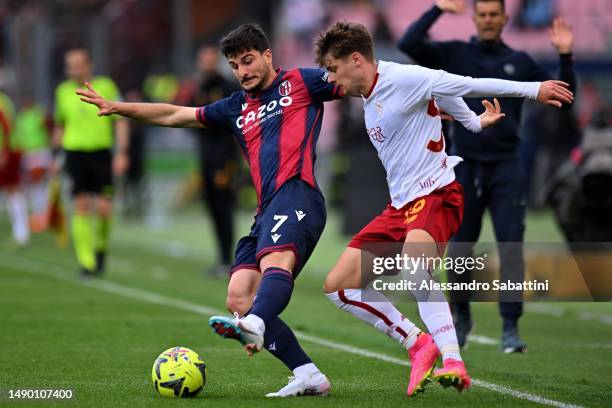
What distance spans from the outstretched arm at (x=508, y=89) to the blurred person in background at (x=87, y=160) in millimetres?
8254

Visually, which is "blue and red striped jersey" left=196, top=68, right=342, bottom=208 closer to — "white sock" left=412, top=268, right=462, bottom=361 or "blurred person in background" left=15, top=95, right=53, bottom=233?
"white sock" left=412, top=268, right=462, bottom=361

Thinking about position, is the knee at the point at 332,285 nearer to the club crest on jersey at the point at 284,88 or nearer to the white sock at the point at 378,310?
the white sock at the point at 378,310

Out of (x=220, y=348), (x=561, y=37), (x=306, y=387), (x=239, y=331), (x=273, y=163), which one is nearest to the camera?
(x=239, y=331)

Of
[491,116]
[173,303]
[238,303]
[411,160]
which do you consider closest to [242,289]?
[238,303]

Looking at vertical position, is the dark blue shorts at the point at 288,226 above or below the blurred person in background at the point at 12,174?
above

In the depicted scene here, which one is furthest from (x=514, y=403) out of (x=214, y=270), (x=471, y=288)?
(x=214, y=270)

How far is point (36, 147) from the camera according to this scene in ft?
88.0

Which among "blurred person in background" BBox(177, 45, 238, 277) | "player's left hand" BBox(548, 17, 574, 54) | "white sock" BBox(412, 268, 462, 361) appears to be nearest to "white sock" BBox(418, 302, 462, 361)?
"white sock" BBox(412, 268, 462, 361)

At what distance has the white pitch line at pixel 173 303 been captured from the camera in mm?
7609

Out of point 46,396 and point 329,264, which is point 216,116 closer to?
point 46,396

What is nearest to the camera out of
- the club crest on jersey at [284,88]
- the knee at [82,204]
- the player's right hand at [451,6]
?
the club crest on jersey at [284,88]

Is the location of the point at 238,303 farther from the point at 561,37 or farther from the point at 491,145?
the point at 561,37

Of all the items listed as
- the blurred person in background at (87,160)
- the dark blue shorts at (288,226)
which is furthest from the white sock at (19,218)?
the dark blue shorts at (288,226)

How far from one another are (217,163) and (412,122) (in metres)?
8.78
